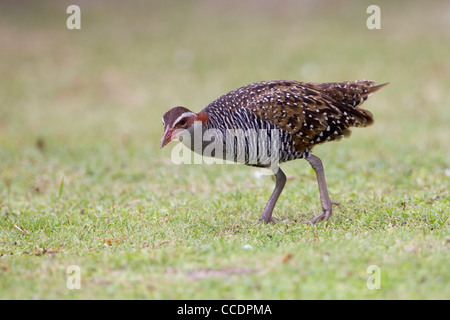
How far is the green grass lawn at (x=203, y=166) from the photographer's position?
4922 mm

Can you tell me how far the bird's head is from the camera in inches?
245

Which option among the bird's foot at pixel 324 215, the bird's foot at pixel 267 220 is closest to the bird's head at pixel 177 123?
the bird's foot at pixel 267 220

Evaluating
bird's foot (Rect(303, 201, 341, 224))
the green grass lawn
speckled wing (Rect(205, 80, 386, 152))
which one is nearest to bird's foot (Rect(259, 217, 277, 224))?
the green grass lawn

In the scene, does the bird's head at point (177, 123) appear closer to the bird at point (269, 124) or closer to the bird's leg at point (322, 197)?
the bird at point (269, 124)

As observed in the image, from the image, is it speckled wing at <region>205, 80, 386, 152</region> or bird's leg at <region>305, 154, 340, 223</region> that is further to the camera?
bird's leg at <region>305, 154, 340, 223</region>

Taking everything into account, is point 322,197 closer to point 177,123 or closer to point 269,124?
point 269,124

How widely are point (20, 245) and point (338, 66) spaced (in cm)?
1107

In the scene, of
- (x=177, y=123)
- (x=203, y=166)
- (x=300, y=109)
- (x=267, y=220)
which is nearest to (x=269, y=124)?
(x=300, y=109)

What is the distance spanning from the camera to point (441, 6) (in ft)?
61.4

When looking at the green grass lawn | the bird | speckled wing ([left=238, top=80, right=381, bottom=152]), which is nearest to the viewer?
the green grass lawn

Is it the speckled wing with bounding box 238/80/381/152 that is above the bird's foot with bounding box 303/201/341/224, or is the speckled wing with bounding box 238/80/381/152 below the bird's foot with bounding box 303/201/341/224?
above

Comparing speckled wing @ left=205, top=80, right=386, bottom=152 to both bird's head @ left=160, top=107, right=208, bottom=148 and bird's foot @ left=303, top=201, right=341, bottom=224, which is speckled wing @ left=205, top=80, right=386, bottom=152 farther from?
bird's foot @ left=303, top=201, right=341, bottom=224
